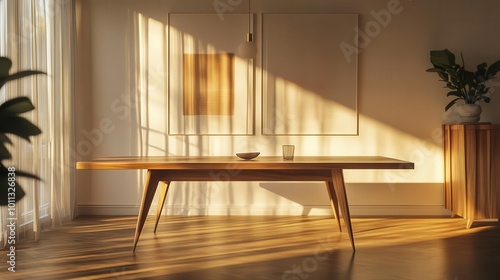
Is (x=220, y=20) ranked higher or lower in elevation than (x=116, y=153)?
higher

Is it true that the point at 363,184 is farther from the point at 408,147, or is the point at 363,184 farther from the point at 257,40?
the point at 257,40

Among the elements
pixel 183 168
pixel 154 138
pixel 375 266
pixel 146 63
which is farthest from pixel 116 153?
pixel 375 266

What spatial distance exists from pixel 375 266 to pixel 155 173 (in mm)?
1684

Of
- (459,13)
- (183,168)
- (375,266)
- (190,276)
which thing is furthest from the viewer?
(459,13)

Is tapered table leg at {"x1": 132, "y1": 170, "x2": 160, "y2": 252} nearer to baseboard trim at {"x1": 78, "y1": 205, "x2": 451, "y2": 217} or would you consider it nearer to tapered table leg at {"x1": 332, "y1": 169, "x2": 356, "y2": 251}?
tapered table leg at {"x1": 332, "y1": 169, "x2": 356, "y2": 251}

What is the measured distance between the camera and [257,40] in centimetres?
589

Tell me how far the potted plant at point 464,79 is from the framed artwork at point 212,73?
1.85 meters

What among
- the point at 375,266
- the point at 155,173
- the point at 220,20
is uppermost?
the point at 220,20

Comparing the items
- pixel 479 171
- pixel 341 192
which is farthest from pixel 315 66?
pixel 341 192

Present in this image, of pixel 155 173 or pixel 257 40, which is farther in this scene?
pixel 257 40

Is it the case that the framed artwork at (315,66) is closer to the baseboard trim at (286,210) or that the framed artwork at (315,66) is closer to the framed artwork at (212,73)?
the framed artwork at (212,73)

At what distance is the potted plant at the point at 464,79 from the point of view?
5406 millimetres

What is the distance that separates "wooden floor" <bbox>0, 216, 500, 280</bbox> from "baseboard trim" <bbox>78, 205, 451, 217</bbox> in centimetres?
27

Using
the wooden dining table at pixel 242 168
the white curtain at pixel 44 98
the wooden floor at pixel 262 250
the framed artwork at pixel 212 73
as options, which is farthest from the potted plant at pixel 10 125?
the framed artwork at pixel 212 73
